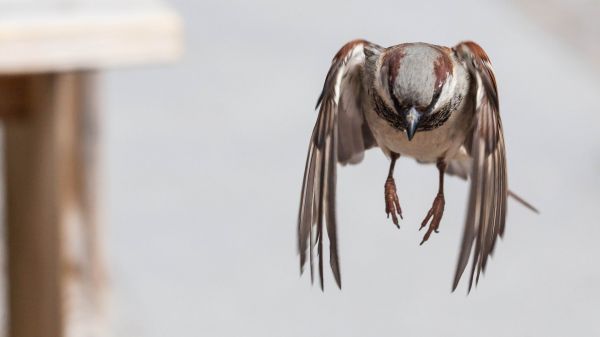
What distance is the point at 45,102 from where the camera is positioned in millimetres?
1661

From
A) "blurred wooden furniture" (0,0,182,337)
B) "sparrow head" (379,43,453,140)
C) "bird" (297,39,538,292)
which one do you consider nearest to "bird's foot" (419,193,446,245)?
"bird" (297,39,538,292)

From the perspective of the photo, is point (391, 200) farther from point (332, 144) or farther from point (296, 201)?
point (296, 201)

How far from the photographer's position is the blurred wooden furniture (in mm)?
1510

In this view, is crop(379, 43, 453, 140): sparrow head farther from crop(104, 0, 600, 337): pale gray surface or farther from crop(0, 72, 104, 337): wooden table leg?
crop(104, 0, 600, 337): pale gray surface

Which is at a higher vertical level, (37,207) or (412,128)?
(412,128)

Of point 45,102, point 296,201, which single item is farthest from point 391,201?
point 296,201

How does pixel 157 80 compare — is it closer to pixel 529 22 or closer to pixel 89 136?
pixel 529 22

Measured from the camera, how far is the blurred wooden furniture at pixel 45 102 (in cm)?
151

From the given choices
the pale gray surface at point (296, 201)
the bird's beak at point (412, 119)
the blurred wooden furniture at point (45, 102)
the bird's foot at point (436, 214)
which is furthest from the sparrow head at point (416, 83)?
the pale gray surface at point (296, 201)

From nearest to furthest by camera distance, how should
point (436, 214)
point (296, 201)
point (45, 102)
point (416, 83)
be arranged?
point (436, 214) → point (416, 83) → point (45, 102) → point (296, 201)

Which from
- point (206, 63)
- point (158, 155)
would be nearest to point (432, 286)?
point (158, 155)

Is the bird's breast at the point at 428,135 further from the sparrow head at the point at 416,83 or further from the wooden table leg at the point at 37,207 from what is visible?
the wooden table leg at the point at 37,207

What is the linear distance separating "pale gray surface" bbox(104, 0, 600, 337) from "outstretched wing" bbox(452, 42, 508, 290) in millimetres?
2118

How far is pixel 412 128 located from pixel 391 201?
0.06 metres
